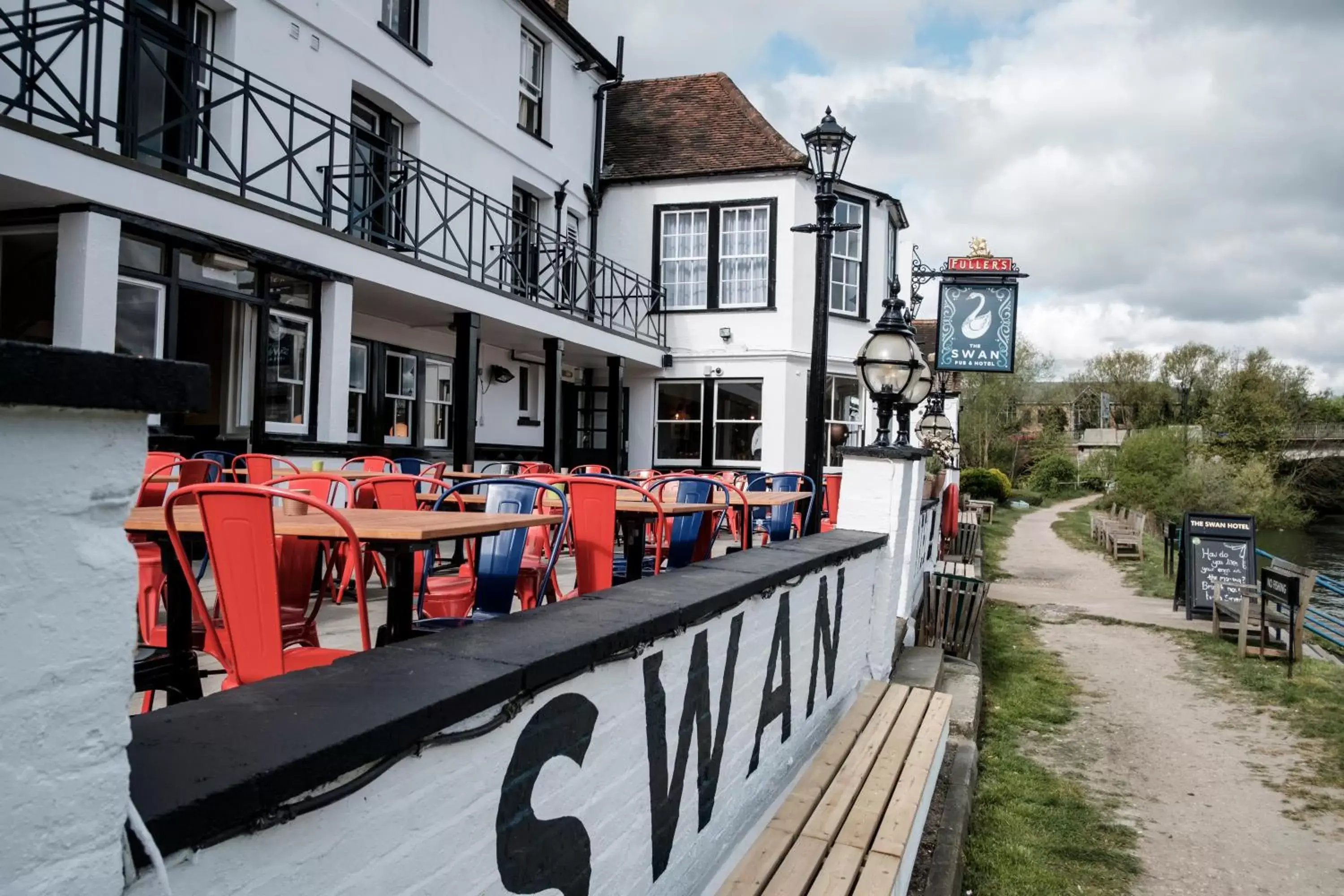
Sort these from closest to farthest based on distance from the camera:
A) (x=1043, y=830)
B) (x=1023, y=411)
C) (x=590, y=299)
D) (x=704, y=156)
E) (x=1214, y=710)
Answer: (x=1043, y=830)
(x=1214, y=710)
(x=590, y=299)
(x=704, y=156)
(x=1023, y=411)

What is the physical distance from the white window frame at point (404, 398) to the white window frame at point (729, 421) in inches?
243

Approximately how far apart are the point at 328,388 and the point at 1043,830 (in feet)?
23.2

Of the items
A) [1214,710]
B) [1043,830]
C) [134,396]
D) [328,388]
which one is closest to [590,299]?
[328,388]

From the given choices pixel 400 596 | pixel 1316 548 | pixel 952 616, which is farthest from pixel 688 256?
pixel 1316 548

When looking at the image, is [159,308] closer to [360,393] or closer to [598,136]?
[360,393]

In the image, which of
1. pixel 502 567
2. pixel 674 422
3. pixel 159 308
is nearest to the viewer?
pixel 502 567

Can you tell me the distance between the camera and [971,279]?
53.0 ft

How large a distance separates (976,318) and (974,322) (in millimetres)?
83

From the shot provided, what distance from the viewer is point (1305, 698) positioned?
26.3ft

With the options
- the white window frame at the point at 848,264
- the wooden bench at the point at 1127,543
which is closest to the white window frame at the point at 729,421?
the white window frame at the point at 848,264

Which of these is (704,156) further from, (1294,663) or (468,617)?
(468,617)

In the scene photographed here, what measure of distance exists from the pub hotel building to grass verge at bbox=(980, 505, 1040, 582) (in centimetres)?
373

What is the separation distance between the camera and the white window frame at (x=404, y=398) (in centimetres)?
A: 1192

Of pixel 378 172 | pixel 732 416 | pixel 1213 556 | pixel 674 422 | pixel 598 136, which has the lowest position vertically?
pixel 1213 556
